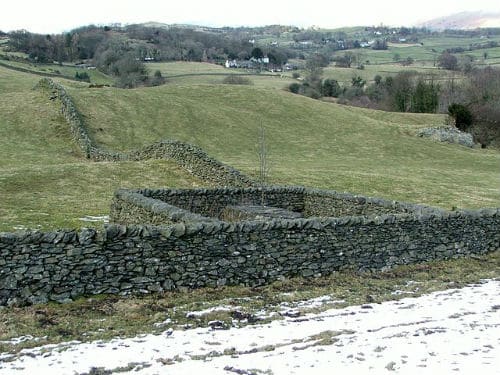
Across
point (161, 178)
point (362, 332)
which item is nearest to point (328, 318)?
point (362, 332)

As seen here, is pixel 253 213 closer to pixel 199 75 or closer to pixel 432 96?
pixel 432 96

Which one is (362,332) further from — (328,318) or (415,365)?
(415,365)

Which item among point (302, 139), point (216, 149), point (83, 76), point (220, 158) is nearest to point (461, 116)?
point (302, 139)

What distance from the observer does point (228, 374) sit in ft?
31.6

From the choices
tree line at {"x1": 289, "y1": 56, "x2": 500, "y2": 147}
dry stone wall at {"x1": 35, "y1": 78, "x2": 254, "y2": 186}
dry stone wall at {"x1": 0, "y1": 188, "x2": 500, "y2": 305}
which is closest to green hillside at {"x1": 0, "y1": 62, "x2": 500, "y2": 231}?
dry stone wall at {"x1": 35, "y1": 78, "x2": 254, "y2": 186}

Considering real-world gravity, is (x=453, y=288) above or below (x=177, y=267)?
below

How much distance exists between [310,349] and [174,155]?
1133 inches

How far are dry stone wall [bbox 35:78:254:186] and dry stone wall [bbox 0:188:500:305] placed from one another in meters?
15.8

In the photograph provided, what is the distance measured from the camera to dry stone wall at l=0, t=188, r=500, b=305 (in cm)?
1271

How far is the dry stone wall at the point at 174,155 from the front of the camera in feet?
111

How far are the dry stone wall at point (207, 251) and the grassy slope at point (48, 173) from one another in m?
8.65

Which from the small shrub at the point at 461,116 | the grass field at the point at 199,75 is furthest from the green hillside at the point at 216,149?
the grass field at the point at 199,75

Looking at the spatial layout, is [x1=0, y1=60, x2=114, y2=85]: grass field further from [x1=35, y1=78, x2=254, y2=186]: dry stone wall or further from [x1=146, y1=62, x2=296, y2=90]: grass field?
[x1=35, y1=78, x2=254, y2=186]: dry stone wall

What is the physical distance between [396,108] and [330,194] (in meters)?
88.5
